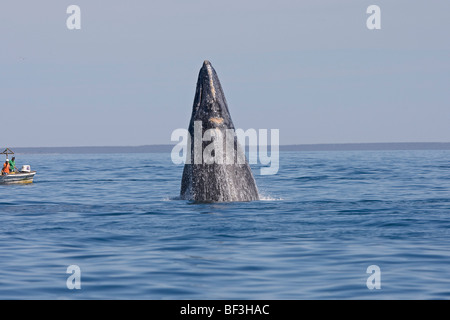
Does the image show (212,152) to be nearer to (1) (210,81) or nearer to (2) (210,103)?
(2) (210,103)

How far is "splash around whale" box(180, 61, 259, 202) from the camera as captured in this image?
19797mm

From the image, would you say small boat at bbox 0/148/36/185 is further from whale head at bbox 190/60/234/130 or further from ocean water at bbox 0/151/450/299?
whale head at bbox 190/60/234/130

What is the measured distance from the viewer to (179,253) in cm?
1474

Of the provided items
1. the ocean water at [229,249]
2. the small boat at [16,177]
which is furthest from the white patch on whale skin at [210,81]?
the small boat at [16,177]

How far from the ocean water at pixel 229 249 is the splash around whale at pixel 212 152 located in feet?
1.44

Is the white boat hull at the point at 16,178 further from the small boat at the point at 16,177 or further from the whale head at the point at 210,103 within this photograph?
the whale head at the point at 210,103

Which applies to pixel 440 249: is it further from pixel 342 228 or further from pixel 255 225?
pixel 255 225

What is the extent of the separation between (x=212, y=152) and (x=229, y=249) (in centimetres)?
522

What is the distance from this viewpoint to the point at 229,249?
15.0 m

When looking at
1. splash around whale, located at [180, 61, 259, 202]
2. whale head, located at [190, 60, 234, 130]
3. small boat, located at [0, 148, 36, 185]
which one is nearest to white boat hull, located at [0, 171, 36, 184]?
small boat, located at [0, 148, 36, 185]

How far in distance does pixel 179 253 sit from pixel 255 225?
3.34 metres

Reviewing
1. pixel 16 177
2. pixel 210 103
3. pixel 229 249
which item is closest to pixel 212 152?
pixel 210 103

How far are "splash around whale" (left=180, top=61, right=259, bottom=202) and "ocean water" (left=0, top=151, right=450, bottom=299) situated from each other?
17.3 inches
